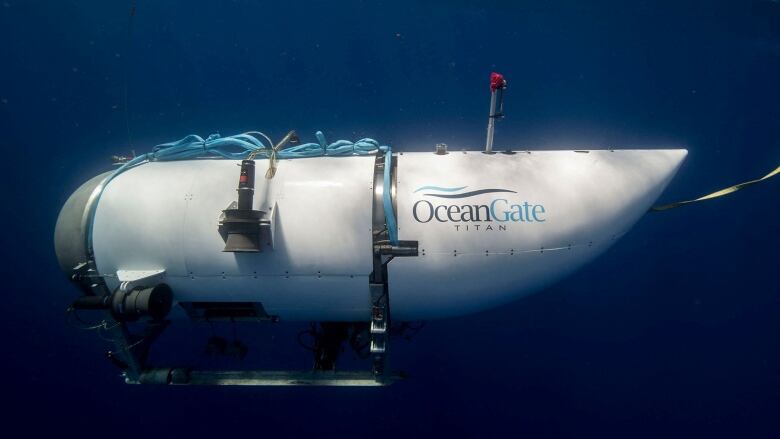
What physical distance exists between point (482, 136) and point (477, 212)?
242 centimetres

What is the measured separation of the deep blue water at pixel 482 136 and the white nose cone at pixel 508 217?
2.06 m

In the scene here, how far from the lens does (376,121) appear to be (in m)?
4.02

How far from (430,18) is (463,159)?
9.14ft

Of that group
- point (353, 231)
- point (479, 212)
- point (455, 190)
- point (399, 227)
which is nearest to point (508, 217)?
point (479, 212)

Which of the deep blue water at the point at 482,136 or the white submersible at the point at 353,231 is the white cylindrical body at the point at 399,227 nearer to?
the white submersible at the point at 353,231

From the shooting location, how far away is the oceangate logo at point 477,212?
1.91 m

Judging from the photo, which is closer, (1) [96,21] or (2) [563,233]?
(2) [563,233]

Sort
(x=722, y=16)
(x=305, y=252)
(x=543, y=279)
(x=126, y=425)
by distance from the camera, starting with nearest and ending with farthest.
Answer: (x=305, y=252) → (x=543, y=279) → (x=722, y=16) → (x=126, y=425)

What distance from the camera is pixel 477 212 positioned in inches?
75.4

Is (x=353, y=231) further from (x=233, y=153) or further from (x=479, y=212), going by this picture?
(x=233, y=153)

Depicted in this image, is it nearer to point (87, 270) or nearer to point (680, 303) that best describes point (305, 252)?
point (87, 270)

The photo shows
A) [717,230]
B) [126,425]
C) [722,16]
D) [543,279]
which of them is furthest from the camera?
[126,425]

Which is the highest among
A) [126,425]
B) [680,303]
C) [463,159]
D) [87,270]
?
[463,159]

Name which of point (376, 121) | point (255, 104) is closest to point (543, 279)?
point (376, 121)
